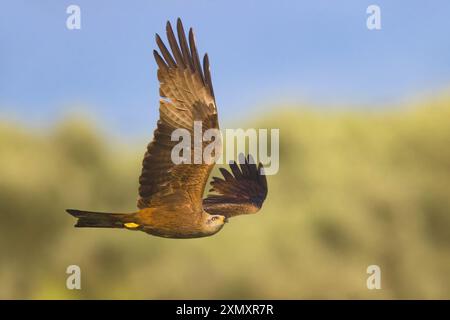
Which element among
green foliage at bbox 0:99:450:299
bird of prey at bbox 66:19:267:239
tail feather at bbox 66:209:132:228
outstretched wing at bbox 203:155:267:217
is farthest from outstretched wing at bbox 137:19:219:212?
green foliage at bbox 0:99:450:299

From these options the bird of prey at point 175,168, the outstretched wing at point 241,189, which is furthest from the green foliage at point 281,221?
the bird of prey at point 175,168

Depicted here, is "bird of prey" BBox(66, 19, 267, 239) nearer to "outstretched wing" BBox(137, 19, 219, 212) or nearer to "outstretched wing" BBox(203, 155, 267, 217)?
"outstretched wing" BBox(137, 19, 219, 212)

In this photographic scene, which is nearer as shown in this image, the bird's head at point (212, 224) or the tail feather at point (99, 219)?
the tail feather at point (99, 219)

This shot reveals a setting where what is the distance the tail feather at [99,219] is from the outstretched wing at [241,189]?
5.10 feet

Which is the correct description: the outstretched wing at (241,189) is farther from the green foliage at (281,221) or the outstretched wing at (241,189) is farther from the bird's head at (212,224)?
the green foliage at (281,221)

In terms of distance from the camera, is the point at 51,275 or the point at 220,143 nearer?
the point at 220,143

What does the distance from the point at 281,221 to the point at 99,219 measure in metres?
9.43

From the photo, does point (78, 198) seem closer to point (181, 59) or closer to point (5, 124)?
point (5, 124)

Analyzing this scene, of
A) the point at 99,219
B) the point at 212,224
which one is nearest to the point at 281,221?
→ the point at 212,224

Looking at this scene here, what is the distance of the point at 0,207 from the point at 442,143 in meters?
9.51

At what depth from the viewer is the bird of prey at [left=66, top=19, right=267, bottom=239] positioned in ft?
18.0

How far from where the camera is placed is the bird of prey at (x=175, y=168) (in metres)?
5.47
